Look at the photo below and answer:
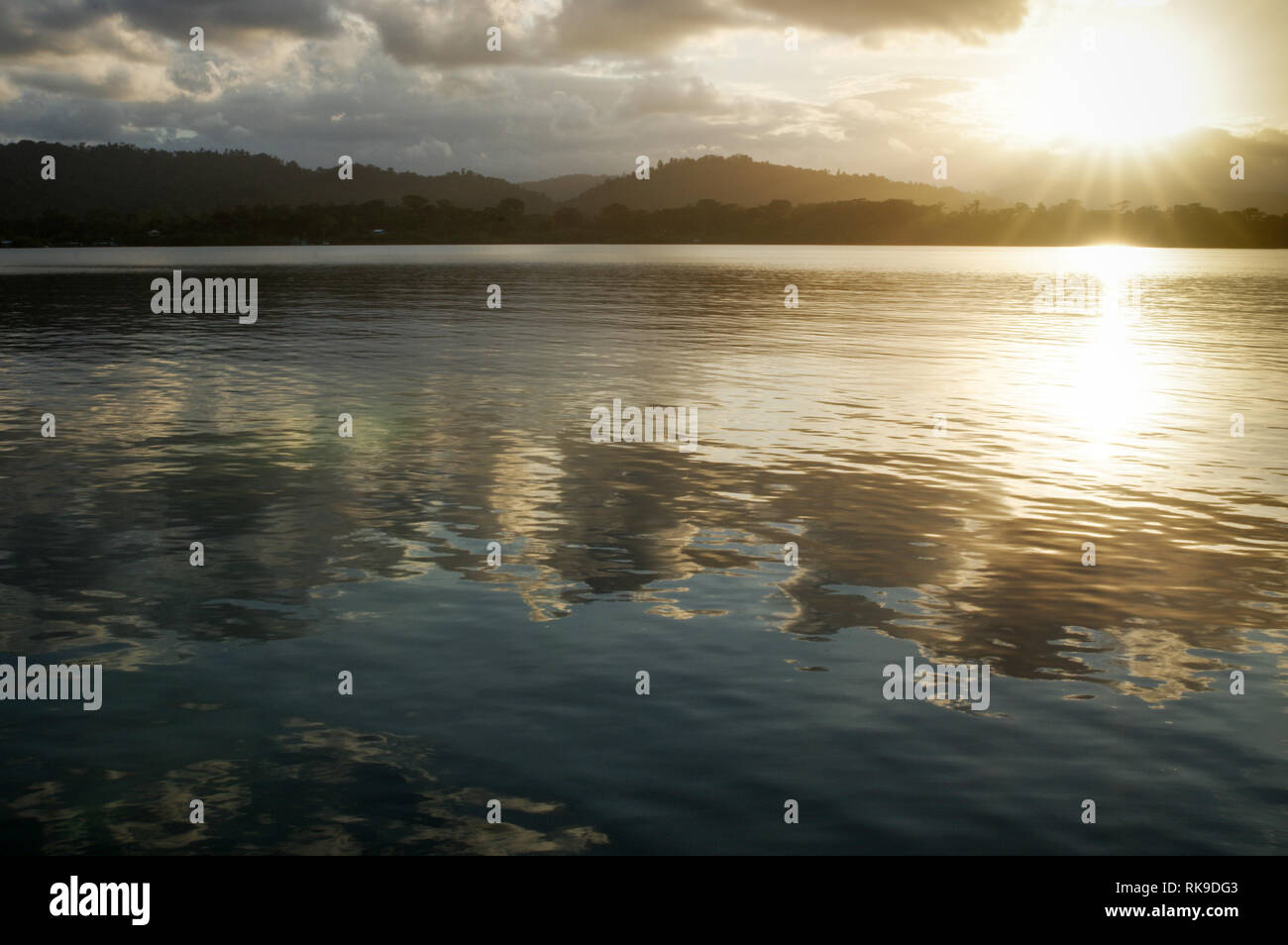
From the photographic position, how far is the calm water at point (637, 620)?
429 inches

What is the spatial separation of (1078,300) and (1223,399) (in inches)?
3059

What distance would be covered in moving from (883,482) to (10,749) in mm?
19146

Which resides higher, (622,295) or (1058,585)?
(622,295)

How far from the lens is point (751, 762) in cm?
1180

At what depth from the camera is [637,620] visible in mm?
16516

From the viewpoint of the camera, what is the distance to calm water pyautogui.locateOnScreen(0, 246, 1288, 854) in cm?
1089

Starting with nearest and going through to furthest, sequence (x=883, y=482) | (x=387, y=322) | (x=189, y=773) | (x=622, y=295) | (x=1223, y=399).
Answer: (x=189, y=773)
(x=883, y=482)
(x=1223, y=399)
(x=387, y=322)
(x=622, y=295)

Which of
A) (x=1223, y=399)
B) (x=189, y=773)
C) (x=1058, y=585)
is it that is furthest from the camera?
(x=1223, y=399)

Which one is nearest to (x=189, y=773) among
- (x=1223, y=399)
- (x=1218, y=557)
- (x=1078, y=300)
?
(x=1218, y=557)
